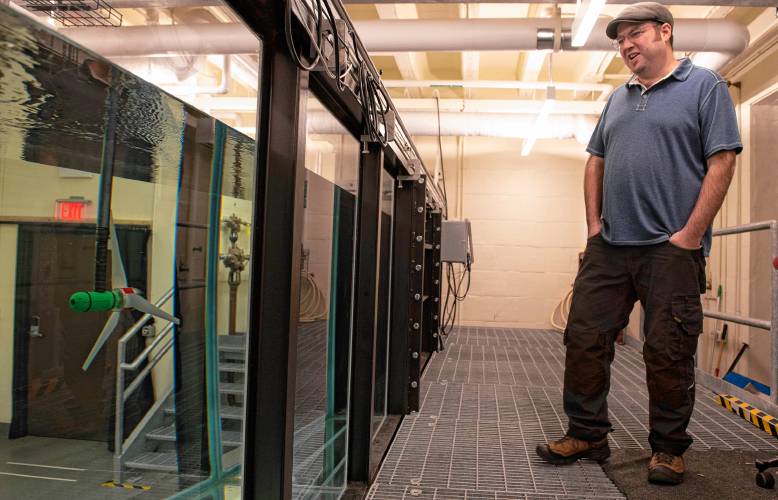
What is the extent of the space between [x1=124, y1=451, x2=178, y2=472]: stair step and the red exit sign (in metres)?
0.35

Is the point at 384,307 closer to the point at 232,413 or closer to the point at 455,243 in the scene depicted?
the point at 232,413

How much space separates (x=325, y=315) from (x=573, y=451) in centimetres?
99

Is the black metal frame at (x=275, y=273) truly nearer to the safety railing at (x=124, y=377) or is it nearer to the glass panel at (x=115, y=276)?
the glass panel at (x=115, y=276)

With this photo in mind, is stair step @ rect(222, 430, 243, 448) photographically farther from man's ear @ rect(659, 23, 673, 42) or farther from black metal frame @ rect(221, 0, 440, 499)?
man's ear @ rect(659, 23, 673, 42)

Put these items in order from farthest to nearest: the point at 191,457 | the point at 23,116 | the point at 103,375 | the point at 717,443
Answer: the point at 717,443 < the point at 191,457 < the point at 103,375 < the point at 23,116

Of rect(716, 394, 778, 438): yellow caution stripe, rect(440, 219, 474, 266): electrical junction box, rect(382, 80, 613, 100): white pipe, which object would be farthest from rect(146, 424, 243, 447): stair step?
rect(382, 80, 613, 100): white pipe

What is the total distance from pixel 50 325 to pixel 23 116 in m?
0.22

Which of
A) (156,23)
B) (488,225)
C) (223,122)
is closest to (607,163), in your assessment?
(223,122)

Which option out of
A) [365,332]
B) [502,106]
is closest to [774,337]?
[365,332]

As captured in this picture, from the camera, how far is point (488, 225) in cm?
649

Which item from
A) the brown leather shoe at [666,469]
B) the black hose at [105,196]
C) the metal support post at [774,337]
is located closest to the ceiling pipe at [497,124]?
the metal support post at [774,337]

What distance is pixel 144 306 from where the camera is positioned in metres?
0.78

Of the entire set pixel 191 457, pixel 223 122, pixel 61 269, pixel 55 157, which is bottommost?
pixel 191 457

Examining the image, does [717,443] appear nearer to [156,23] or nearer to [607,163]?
[607,163]
